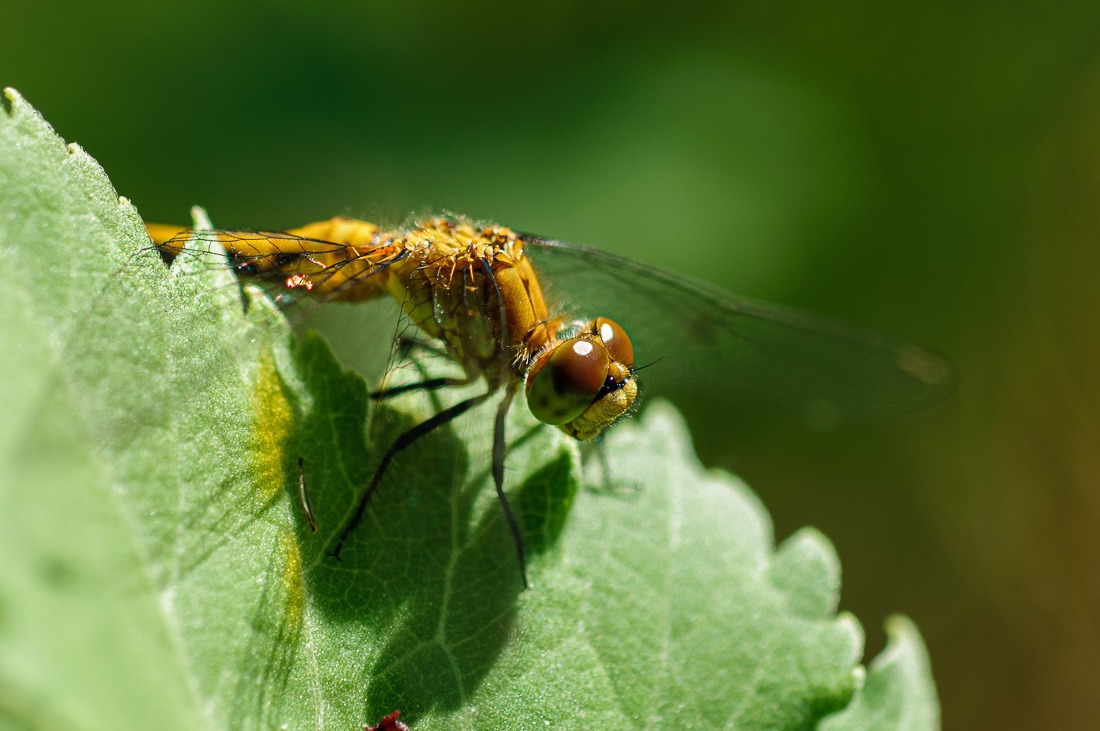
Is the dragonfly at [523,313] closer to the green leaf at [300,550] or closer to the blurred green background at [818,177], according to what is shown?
the green leaf at [300,550]

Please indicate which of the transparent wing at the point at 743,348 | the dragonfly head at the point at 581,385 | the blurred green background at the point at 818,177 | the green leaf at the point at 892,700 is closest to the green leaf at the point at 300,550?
the green leaf at the point at 892,700

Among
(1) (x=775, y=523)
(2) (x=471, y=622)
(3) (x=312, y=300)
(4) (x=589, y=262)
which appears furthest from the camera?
(1) (x=775, y=523)

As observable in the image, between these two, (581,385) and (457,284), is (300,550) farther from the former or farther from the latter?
(457,284)

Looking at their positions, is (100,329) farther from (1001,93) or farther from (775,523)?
(1001,93)

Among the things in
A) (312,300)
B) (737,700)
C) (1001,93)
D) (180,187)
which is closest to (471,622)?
(737,700)

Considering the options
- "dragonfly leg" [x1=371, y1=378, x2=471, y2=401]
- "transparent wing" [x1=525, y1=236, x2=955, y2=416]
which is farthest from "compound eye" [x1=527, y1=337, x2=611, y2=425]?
"transparent wing" [x1=525, y1=236, x2=955, y2=416]

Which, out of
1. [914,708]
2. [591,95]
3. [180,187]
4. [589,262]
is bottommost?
[914,708]
